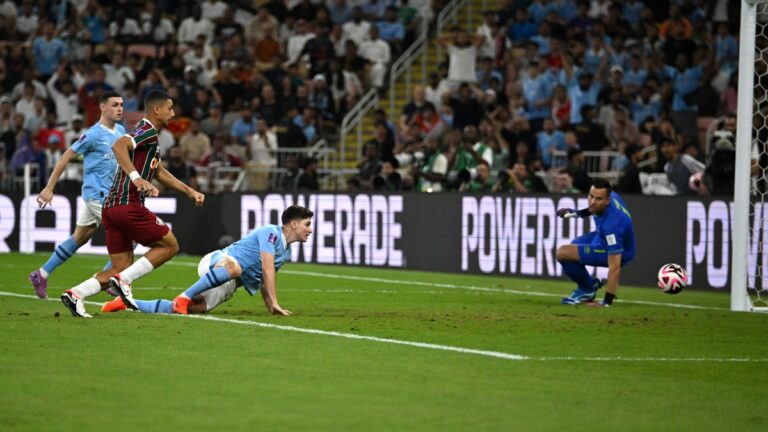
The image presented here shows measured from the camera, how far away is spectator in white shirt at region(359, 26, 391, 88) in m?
30.0

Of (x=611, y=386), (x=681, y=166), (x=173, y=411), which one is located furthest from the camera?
(x=681, y=166)

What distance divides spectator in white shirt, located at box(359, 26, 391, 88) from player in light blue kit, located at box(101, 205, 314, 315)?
1727 centimetres

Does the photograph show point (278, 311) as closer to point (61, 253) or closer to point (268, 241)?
point (268, 241)

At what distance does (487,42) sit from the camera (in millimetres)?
28828

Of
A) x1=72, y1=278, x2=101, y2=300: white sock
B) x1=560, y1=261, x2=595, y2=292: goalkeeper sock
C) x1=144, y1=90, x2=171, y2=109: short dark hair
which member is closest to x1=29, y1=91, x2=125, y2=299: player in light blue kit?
x1=144, y1=90, x2=171, y2=109: short dark hair

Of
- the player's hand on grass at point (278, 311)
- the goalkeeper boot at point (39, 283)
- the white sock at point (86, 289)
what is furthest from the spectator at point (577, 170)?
the white sock at point (86, 289)

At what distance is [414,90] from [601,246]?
13.4 metres

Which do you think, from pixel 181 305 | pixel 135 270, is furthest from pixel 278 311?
pixel 135 270

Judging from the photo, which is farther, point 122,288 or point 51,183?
point 51,183

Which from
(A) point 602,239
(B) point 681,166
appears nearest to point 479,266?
(B) point 681,166

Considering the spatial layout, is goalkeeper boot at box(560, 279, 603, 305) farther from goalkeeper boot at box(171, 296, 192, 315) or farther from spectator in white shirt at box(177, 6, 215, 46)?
spectator in white shirt at box(177, 6, 215, 46)

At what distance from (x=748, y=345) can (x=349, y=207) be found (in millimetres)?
12406

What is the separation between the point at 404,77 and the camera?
3055cm

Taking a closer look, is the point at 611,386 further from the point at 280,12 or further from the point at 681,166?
the point at 280,12
